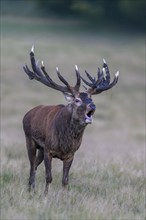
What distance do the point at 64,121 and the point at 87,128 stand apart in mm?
13285

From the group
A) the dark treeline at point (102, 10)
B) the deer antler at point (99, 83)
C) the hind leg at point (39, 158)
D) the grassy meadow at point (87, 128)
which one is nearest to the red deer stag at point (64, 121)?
the deer antler at point (99, 83)

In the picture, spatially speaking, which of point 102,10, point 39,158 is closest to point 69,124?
point 39,158

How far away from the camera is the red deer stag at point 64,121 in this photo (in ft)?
33.6

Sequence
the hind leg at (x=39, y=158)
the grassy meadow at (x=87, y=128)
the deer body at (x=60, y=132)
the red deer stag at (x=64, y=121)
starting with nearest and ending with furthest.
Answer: the grassy meadow at (x=87, y=128)
the red deer stag at (x=64, y=121)
the deer body at (x=60, y=132)
the hind leg at (x=39, y=158)

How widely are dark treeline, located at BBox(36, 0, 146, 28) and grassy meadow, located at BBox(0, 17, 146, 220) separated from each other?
2.63 ft

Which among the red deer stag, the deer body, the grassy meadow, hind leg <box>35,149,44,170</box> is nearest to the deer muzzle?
the red deer stag

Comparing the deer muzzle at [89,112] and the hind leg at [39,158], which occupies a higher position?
the deer muzzle at [89,112]

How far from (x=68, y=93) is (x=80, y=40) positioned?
3327 centimetres

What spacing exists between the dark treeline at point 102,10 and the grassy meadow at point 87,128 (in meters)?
0.80

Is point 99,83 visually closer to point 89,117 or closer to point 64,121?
point 64,121

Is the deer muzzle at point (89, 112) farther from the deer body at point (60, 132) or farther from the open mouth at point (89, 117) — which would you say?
Answer: the deer body at point (60, 132)

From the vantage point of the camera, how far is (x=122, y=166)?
13461 millimetres

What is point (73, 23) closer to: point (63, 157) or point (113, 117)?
point (113, 117)

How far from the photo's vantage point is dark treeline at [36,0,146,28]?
44594 mm
